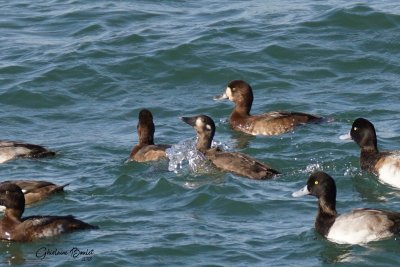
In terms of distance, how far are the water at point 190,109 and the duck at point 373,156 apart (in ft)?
0.55

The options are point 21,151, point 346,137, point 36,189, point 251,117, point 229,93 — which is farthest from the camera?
point 229,93

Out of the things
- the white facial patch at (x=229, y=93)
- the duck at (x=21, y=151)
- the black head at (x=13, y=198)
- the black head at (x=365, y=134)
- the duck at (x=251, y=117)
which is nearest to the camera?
the black head at (x=13, y=198)

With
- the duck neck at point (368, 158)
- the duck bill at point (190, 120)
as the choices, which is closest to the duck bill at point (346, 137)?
the duck neck at point (368, 158)

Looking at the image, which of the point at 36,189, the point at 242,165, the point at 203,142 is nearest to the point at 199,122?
the point at 203,142

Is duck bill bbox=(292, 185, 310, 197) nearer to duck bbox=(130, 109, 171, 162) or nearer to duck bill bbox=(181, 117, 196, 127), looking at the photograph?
duck bbox=(130, 109, 171, 162)

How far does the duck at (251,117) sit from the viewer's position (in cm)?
1670

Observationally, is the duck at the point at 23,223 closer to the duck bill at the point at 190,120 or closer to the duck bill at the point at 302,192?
the duck bill at the point at 302,192

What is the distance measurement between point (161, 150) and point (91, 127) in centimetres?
239

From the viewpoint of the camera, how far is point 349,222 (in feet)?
40.9

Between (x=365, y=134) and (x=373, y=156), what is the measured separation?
1.19 ft

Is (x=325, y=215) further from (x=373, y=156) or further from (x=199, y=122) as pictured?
(x=199, y=122)

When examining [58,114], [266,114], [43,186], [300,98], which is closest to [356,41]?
[300,98]

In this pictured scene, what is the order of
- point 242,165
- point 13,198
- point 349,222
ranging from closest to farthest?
1. point 349,222
2. point 13,198
3. point 242,165

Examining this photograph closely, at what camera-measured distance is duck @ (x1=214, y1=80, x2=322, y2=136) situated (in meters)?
Result: 16.7
